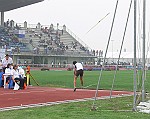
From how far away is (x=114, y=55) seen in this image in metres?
98.3

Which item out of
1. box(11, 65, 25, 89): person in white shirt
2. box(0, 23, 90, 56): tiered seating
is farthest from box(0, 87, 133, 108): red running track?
box(0, 23, 90, 56): tiered seating

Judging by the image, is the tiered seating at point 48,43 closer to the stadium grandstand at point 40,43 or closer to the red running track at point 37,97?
the stadium grandstand at point 40,43

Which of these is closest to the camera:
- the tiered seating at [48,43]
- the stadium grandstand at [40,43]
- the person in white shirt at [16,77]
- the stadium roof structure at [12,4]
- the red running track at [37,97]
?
the red running track at [37,97]

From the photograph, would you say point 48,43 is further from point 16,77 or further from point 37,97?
point 37,97

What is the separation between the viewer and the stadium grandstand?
6344 cm

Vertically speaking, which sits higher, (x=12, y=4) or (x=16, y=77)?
(x=12, y=4)

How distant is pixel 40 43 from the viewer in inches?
2830

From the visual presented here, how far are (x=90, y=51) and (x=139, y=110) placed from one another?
230 ft

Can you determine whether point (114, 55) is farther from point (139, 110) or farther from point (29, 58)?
point (139, 110)

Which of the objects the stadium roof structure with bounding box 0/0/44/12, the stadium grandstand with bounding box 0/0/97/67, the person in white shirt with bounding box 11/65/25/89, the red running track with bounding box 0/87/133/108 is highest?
the stadium roof structure with bounding box 0/0/44/12

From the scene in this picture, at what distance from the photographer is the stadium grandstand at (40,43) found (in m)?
63.4

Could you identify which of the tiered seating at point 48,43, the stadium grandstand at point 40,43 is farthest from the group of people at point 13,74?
the tiered seating at point 48,43

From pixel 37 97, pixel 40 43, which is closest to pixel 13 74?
pixel 37 97

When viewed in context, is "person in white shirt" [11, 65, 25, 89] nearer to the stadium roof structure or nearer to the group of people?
the group of people
